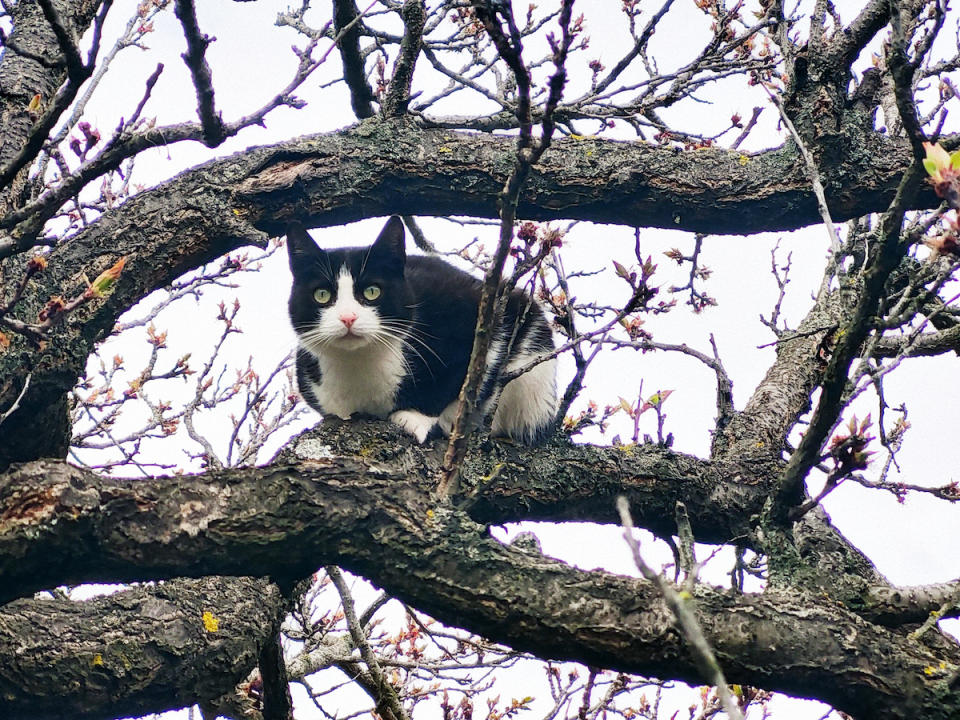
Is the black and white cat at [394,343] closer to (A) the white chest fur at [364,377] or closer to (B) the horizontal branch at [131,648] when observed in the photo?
(A) the white chest fur at [364,377]

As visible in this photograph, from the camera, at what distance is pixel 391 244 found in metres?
4.36

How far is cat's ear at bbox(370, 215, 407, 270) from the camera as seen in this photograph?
4.34m

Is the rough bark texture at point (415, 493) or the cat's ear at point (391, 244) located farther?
the cat's ear at point (391, 244)

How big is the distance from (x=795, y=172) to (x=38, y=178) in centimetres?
288

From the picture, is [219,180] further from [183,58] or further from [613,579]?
[613,579]

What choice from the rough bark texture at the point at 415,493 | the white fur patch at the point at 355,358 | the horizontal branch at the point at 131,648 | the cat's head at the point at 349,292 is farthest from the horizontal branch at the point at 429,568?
the cat's head at the point at 349,292

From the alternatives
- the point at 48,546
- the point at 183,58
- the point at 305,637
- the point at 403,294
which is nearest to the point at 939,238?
the point at 183,58

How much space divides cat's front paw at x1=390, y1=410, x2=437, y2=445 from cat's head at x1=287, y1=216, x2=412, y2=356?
373 millimetres

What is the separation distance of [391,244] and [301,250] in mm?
449

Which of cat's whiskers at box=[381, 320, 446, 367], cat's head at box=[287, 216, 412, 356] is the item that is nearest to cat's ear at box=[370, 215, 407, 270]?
cat's head at box=[287, 216, 412, 356]

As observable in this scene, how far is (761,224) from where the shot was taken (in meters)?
3.57

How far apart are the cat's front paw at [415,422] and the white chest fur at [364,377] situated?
3.3 inches

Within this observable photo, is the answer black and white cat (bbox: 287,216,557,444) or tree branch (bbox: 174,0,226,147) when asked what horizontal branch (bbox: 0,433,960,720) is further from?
black and white cat (bbox: 287,216,557,444)

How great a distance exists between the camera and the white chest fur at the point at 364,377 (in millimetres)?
4047
